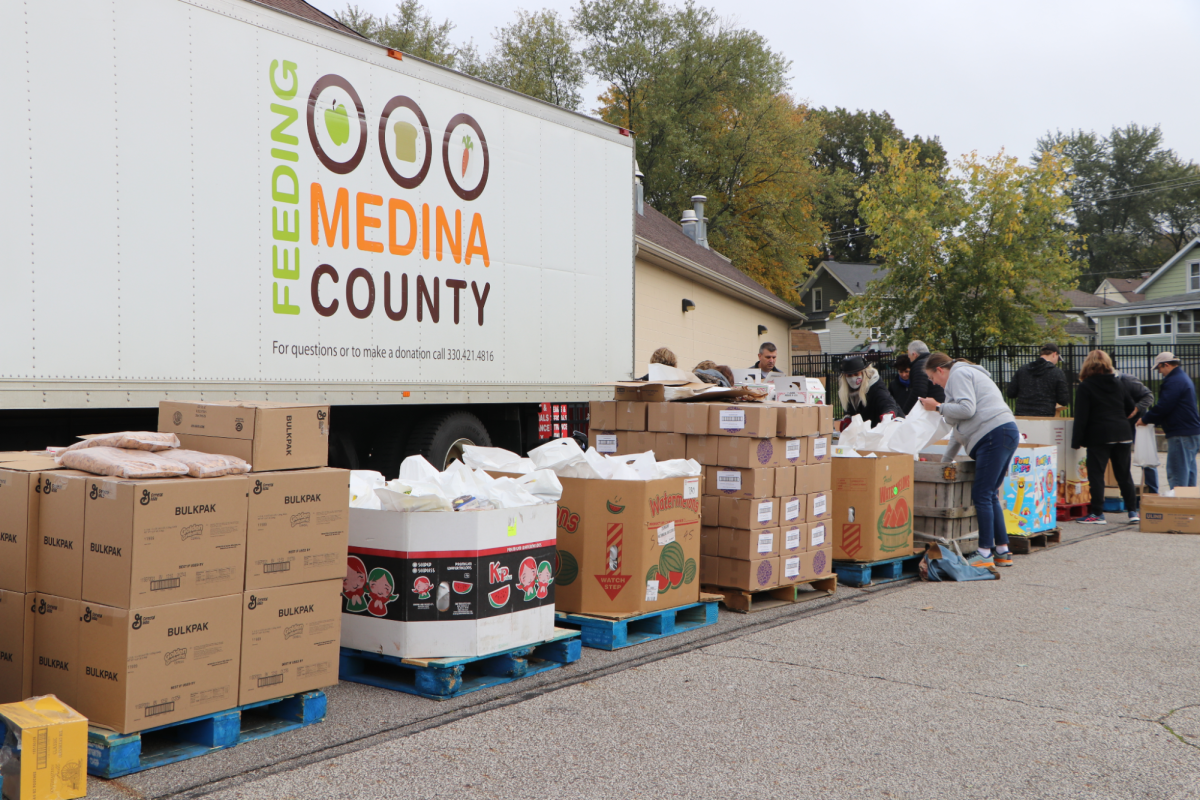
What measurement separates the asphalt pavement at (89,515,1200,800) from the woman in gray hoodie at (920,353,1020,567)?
1690 millimetres

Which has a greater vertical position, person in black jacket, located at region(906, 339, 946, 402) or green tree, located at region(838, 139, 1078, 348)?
green tree, located at region(838, 139, 1078, 348)

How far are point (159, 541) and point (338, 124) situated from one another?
390 centimetres

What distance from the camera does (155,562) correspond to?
3543 millimetres

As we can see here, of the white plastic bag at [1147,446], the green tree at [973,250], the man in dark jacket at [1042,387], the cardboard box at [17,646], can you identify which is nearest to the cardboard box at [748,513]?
the cardboard box at [17,646]

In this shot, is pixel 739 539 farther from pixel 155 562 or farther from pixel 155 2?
pixel 155 2

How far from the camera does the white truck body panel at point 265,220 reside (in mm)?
5137

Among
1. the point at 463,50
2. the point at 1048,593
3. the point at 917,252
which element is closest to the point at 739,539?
the point at 1048,593

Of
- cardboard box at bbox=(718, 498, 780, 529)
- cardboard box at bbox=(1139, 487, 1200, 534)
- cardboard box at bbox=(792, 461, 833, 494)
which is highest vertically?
cardboard box at bbox=(792, 461, 833, 494)

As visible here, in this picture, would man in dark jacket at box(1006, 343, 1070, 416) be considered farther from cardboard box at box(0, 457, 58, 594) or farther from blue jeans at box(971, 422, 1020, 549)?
cardboard box at box(0, 457, 58, 594)

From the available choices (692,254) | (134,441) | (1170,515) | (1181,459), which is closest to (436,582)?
(134,441)

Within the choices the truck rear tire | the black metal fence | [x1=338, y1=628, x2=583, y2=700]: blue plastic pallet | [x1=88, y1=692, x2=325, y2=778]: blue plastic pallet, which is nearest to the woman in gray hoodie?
the truck rear tire

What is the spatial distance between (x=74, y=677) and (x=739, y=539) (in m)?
3.87

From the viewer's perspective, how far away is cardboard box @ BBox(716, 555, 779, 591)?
20.6ft

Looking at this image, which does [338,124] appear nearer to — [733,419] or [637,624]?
[733,419]
